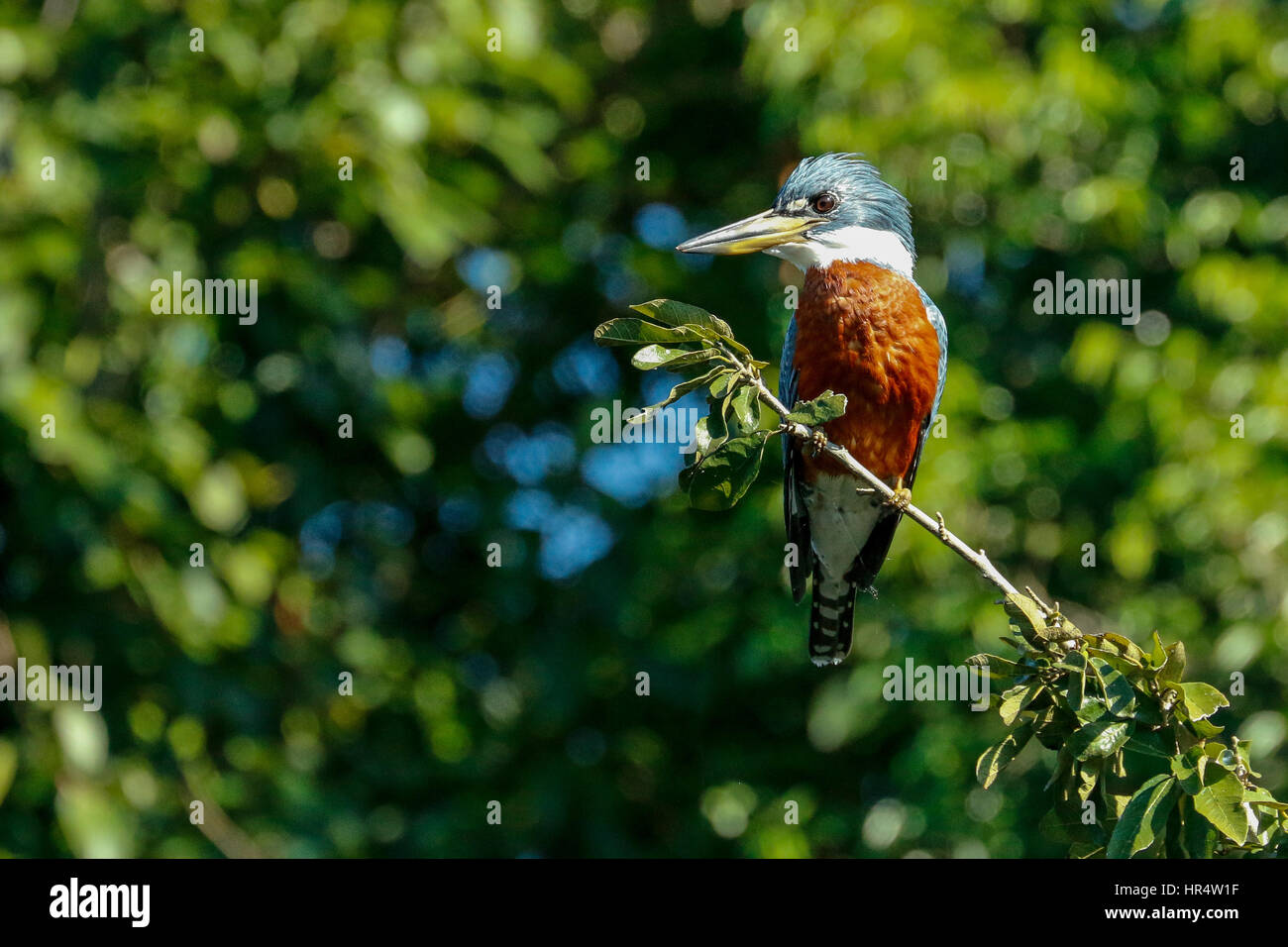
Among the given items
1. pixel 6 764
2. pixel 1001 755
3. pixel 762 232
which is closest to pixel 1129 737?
pixel 1001 755

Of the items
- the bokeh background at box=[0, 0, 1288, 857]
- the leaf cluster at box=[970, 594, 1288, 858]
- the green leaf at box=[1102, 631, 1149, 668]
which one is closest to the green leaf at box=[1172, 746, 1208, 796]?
the leaf cluster at box=[970, 594, 1288, 858]

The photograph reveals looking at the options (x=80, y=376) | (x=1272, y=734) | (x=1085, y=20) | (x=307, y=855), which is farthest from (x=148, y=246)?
(x=1272, y=734)

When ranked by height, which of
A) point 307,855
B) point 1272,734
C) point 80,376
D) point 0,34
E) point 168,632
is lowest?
point 307,855

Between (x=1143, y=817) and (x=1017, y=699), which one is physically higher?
(x=1017, y=699)

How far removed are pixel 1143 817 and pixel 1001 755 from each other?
0.66ft

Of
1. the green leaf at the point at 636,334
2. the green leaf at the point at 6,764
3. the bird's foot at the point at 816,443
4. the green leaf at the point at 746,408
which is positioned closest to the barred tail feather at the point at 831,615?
the bird's foot at the point at 816,443

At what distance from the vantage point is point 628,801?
5.14 metres

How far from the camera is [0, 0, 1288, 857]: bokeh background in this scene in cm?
413

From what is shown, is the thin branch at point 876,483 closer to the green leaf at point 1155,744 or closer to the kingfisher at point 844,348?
the green leaf at point 1155,744

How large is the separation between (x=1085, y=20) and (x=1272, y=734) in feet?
7.73

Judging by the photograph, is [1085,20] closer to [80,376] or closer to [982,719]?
[982,719]

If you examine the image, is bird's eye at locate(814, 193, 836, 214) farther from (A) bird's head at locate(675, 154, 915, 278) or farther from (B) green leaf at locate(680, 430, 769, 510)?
(B) green leaf at locate(680, 430, 769, 510)

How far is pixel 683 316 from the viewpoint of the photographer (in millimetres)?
1859

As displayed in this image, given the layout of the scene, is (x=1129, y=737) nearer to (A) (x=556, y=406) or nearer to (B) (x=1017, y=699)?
(B) (x=1017, y=699)
